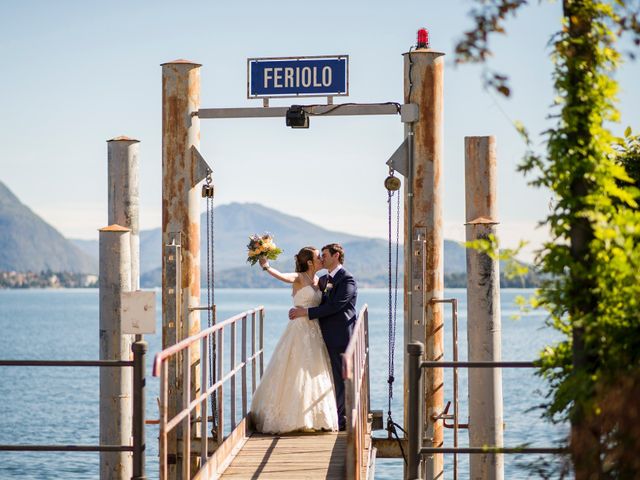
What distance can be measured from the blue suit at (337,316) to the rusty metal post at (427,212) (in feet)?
1.82

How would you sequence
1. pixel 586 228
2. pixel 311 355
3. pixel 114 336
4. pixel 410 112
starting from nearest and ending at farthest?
pixel 586 228, pixel 114 336, pixel 410 112, pixel 311 355

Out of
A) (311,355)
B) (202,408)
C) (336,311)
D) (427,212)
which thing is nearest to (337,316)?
(336,311)

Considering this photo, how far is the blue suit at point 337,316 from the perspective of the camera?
37.6 ft

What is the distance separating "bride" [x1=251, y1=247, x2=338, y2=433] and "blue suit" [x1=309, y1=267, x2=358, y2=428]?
2.7 inches

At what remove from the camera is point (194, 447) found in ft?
38.2

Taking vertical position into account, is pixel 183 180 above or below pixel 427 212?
above

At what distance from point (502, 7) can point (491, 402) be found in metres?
5.02

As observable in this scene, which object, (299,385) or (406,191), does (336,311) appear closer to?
(299,385)

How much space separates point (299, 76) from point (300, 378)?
2.83 meters

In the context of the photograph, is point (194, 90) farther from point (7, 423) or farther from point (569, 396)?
point (7, 423)

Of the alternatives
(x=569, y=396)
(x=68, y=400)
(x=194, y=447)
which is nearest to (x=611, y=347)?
(x=569, y=396)

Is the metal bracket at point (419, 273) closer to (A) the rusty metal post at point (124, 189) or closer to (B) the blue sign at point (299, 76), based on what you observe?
(B) the blue sign at point (299, 76)

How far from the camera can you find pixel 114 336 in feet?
35.1

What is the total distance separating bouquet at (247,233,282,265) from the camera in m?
11.8
